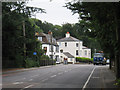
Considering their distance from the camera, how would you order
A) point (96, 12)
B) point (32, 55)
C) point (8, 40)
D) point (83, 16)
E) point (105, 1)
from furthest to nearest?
1. point (32, 55)
2. point (8, 40)
3. point (83, 16)
4. point (96, 12)
5. point (105, 1)

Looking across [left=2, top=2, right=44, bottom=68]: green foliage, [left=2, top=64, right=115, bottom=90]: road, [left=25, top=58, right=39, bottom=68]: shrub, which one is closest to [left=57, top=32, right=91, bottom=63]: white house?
[left=25, top=58, right=39, bottom=68]: shrub

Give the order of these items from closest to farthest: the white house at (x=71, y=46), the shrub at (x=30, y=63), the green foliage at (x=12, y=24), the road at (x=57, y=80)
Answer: the road at (x=57, y=80)
the green foliage at (x=12, y=24)
the shrub at (x=30, y=63)
the white house at (x=71, y=46)

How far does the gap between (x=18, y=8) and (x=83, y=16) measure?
1583 centimetres

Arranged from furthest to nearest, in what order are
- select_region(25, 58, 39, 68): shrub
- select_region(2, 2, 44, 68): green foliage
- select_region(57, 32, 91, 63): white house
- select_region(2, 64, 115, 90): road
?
select_region(57, 32, 91, 63): white house → select_region(25, 58, 39, 68): shrub → select_region(2, 2, 44, 68): green foliage → select_region(2, 64, 115, 90): road

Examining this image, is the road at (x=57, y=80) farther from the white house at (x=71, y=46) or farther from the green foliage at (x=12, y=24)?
the white house at (x=71, y=46)

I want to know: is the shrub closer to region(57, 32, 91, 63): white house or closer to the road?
the road

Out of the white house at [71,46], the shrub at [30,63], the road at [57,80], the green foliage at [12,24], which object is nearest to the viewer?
the road at [57,80]

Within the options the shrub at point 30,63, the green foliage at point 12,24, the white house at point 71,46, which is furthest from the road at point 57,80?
the white house at point 71,46

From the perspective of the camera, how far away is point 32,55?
4794 cm

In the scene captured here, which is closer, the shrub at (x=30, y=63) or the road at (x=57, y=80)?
the road at (x=57, y=80)

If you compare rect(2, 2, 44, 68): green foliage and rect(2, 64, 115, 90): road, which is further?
rect(2, 2, 44, 68): green foliage

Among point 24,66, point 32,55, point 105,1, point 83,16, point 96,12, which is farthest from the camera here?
point 32,55

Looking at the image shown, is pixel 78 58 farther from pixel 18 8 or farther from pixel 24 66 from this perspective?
pixel 18 8

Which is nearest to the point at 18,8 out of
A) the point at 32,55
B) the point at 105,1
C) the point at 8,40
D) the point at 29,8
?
the point at 29,8
